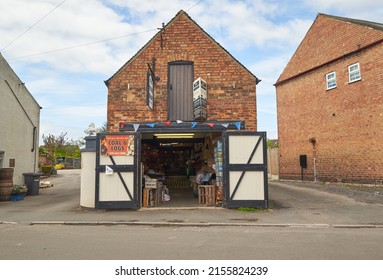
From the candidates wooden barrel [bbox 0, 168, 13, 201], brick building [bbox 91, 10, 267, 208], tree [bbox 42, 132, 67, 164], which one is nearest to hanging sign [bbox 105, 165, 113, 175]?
brick building [bbox 91, 10, 267, 208]

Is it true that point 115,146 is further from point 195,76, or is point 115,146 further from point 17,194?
point 17,194

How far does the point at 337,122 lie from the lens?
66.1 ft

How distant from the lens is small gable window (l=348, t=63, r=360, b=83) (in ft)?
62.2

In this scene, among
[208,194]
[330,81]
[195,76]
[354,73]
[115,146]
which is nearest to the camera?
[115,146]

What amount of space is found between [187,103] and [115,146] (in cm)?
340

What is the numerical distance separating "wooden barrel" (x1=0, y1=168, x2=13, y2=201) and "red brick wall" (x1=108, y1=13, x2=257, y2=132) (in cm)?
609

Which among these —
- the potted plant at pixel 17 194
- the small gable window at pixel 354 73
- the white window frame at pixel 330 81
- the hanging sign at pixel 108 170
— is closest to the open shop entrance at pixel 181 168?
the hanging sign at pixel 108 170

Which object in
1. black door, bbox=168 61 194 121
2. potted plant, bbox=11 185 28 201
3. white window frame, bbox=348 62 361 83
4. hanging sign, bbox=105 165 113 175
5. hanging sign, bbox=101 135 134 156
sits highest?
white window frame, bbox=348 62 361 83

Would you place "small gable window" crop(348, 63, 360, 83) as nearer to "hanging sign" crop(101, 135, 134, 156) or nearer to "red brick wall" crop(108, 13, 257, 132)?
"red brick wall" crop(108, 13, 257, 132)

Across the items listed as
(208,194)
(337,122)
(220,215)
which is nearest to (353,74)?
(337,122)

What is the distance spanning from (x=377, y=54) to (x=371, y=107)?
2.91 metres

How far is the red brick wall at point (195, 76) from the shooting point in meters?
12.6

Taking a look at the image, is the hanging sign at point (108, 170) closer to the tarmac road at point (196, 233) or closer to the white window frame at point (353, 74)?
the tarmac road at point (196, 233)
